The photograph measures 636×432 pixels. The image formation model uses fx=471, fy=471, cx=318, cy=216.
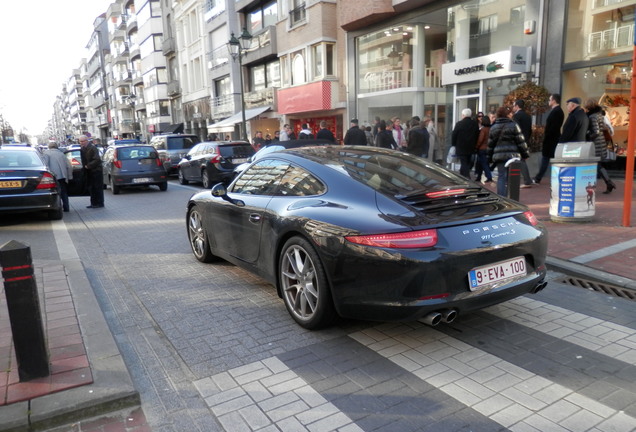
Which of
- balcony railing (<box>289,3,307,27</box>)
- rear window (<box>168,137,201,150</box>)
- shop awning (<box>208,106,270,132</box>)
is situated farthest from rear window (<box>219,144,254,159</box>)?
shop awning (<box>208,106,270,132</box>)

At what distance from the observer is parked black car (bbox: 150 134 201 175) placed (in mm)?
19031

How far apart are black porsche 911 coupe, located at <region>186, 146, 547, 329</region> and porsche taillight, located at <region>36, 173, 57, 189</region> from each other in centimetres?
631

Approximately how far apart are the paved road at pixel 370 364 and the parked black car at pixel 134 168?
9985 millimetres

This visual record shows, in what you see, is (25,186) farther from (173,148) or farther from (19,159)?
(173,148)

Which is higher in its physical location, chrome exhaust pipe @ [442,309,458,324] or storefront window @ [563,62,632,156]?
storefront window @ [563,62,632,156]

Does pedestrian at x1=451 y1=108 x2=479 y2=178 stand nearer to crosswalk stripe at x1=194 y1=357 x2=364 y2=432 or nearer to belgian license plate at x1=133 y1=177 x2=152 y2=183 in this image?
crosswalk stripe at x1=194 y1=357 x2=364 y2=432

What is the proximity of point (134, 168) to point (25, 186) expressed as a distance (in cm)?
592

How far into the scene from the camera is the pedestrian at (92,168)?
11125 millimetres

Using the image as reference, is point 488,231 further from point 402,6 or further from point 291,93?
point 291,93

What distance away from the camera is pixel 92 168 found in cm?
1115

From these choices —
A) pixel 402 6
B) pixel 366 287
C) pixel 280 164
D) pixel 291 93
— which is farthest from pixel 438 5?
pixel 366 287

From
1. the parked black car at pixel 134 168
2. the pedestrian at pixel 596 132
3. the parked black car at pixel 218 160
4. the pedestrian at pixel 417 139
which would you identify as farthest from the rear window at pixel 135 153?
the pedestrian at pixel 596 132

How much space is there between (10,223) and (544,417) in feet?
33.2

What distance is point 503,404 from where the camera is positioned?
274 cm
